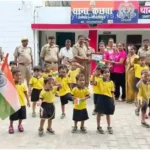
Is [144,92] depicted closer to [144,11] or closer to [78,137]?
[78,137]

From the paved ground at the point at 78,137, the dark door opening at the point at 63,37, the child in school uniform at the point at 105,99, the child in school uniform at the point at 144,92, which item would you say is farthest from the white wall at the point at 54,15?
the child in school uniform at the point at 105,99

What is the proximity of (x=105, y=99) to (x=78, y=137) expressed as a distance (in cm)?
86

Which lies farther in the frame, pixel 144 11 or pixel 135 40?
pixel 135 40

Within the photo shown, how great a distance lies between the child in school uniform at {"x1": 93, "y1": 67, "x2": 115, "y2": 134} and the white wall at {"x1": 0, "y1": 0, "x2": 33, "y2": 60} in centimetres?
1212

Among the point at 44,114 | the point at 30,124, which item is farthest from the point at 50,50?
the point at 44,114

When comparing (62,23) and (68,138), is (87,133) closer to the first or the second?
(68,138)

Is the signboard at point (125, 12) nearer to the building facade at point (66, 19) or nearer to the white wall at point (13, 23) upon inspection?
the building facade at point (66, 19)

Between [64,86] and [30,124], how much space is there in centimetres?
113

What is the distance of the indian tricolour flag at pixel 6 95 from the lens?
→ 5840 millimetres

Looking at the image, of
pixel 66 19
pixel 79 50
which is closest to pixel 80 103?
pixel 79 50

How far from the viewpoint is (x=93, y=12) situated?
718 inches

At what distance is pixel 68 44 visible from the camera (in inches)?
440

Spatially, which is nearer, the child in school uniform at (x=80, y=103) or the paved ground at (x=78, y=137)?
the paved ground at (x=78, y=137)

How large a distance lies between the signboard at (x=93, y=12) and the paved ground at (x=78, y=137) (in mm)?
11007
